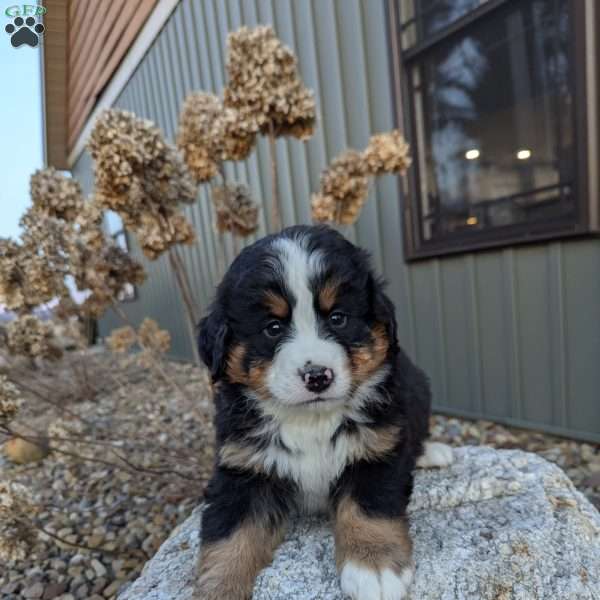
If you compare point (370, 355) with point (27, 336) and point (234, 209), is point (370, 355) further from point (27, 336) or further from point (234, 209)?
point (27, 336)

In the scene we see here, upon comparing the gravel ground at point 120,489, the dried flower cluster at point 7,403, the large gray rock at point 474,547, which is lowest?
the gravel ground at point 120,489

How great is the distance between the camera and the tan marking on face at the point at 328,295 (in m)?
1.57

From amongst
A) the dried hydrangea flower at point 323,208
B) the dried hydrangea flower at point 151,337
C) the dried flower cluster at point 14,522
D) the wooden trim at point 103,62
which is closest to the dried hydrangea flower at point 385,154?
the dried hydrangea flower at point 323,208

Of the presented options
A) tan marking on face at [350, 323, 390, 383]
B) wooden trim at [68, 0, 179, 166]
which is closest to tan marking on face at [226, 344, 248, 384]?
tan marking on face at [350, 323, 390, 383]

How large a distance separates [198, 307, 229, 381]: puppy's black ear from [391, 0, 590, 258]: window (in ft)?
8.91

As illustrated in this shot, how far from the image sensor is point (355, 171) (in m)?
2.64

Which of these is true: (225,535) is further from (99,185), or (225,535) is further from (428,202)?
(428,202)

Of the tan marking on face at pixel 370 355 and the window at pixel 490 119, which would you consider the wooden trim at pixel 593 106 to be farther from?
the tan marking on face at pixel 370 355

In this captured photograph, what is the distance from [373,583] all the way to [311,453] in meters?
0.45

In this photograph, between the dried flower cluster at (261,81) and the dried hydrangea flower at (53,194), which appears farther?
the dried hydrangea flower at (53,194)

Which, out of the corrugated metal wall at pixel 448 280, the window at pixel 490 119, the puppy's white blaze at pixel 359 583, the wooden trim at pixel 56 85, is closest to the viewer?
the puppy's white blaze at pixel 359 583

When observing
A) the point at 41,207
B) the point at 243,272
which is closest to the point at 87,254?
the point at 41,207

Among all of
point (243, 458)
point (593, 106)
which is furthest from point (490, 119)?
point (243, 458)

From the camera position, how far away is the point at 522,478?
6.65 ft
